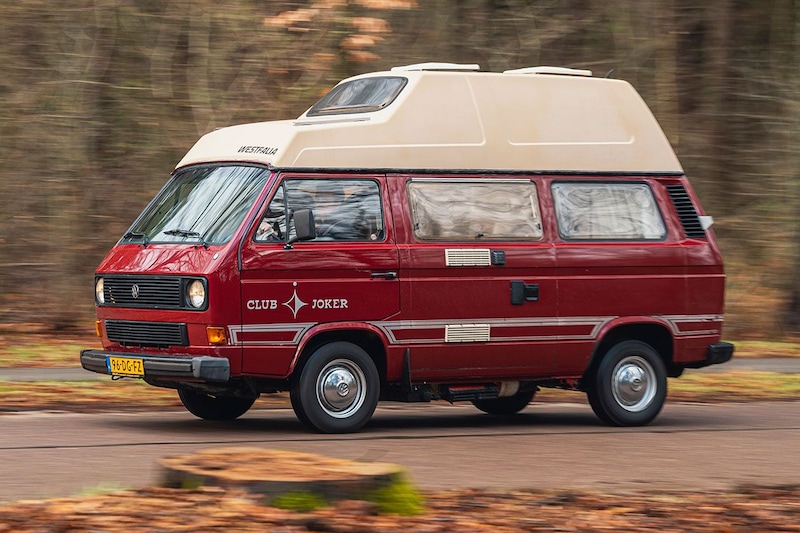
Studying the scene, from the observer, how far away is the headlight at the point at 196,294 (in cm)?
1073

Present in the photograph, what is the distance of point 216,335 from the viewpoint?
35.2 feet

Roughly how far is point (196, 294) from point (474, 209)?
2.56 m

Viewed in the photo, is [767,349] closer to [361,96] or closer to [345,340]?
[361,96]

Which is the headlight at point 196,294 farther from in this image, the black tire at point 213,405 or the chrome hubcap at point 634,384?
the chrome hubcap at point 634,384

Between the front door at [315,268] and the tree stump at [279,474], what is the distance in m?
3.48

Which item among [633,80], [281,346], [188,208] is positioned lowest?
[281,346]

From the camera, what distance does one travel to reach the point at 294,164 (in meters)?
11.2

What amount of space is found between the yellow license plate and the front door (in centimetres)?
84

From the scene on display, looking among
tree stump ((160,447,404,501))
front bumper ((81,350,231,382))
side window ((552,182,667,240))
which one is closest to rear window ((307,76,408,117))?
side window ((552,182,667,240))

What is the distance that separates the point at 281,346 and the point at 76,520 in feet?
14.2

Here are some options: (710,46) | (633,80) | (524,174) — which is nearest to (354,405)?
(524,174)

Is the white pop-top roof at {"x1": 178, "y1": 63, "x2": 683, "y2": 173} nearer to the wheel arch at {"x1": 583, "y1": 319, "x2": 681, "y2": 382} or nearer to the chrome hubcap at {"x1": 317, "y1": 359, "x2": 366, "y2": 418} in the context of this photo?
the wheel arch at {"x1": 583, "y1": 319, "x2": 681, "y2": 382}

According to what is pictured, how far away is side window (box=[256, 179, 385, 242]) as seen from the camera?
11047mm

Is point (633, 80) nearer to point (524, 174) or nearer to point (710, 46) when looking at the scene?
point (710, 46)
